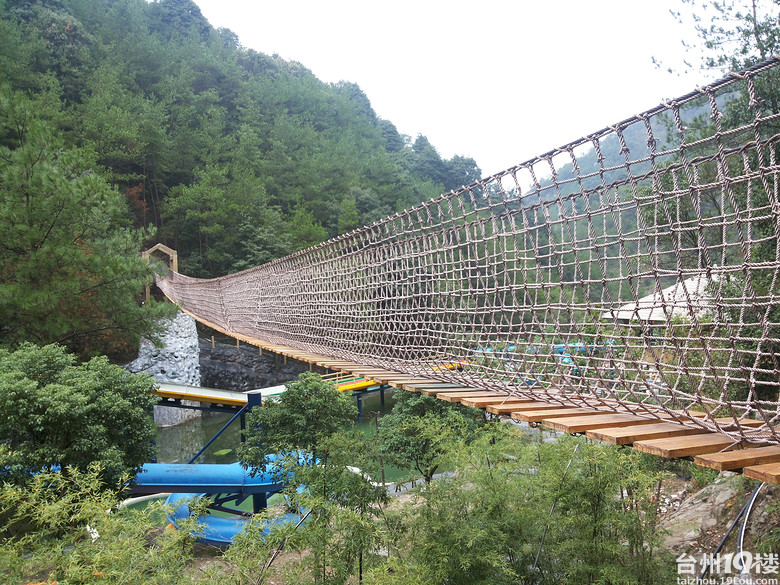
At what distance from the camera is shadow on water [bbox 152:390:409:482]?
7449 millimetres

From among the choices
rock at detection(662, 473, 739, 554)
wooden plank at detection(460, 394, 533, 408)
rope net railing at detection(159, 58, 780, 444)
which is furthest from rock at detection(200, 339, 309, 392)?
wooden plank at detection(460, 394, 533, 408)

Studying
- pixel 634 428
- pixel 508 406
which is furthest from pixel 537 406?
pixel 634 428

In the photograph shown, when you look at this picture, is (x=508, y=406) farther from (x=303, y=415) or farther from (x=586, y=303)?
(x=303, y=415)

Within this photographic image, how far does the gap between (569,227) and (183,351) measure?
9.39 m

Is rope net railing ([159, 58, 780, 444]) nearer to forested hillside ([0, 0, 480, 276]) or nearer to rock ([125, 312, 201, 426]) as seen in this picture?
rock ([125, 312, 201, 426])

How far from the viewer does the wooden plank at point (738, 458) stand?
47.6 inches

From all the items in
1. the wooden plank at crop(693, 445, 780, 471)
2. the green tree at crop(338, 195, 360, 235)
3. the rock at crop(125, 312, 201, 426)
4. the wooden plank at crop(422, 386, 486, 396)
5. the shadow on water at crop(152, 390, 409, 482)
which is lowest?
the shadow on water at crop(152, 390, 409, 482)

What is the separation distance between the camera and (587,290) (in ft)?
5.57

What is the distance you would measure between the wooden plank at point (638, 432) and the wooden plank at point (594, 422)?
35mm

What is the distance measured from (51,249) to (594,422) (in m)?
5.17

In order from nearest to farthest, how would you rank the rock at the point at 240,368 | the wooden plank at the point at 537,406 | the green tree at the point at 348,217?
the wooden plank at the point at 537,406 → the rock at the point at 240,368 → the green tree at the point at 348,217

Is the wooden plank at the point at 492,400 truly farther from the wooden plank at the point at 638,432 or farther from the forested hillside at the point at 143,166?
the forested hillside at the point at 143,166

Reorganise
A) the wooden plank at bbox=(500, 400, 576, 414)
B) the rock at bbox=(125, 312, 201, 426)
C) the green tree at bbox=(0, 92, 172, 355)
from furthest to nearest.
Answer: the rock at bbox=(125, 312, 201, 426)
the green tree at bbox=(0, 92, 172, 355)
the wooden plank at bbox=(500, 400, 576, 414)

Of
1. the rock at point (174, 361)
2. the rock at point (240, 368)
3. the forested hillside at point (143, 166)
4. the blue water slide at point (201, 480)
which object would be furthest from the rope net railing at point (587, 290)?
the rock at point (240, 368)
